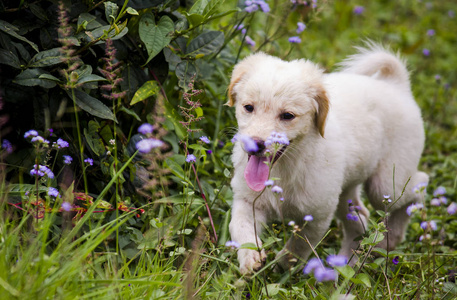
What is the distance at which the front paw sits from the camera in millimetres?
2584

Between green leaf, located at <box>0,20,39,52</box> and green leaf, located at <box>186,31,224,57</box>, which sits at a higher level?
green leaf, located at <box>0,20,39,52</box>

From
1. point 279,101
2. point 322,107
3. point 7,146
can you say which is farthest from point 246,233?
point 7,146

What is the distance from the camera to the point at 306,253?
3.36m

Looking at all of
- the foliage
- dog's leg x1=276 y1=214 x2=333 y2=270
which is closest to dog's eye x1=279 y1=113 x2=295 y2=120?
the foliage

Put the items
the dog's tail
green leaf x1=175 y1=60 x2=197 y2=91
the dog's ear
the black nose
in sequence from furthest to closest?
1. the dog's tail
2. green leaf x1=175 y1=60 x2=197 y2=91
3. the dog's ear
4. the black nose

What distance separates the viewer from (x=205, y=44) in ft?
11.0

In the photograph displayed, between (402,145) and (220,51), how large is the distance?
1490mm

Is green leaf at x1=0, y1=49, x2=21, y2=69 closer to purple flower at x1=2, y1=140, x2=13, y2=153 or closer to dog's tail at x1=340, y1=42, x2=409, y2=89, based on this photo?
purple flower at x1=2, y1=140, x2=13, y2=153

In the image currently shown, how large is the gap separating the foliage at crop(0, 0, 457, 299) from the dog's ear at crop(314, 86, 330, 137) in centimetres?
62

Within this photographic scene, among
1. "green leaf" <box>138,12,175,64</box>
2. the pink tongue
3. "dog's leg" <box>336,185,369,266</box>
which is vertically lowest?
"dog's leg" <box>336,185,369,266</box>

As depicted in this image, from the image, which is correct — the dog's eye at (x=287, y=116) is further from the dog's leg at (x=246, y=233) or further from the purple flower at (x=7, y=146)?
the purple flower at (x=7, y=146)

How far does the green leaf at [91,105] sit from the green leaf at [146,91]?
1.02ft

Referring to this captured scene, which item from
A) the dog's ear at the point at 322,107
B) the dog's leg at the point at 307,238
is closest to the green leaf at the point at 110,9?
the dog's ear at the point at 322,107

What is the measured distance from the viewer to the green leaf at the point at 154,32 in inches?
115
